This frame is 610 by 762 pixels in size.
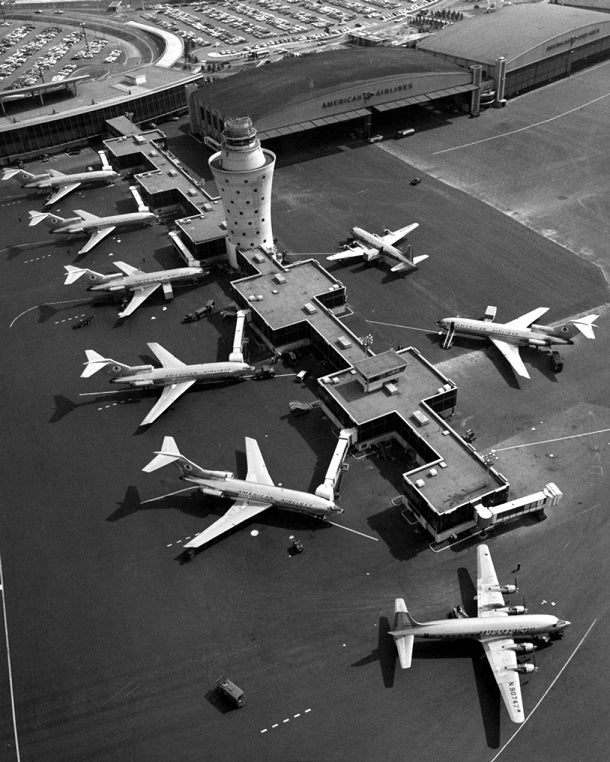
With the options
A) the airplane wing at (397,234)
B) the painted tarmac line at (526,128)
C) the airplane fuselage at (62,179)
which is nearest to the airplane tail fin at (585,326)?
the airplane wing at (397,234)

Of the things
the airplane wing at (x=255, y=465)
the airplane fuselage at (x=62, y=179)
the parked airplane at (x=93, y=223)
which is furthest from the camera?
the airplane fuselage at (x=62, y=179)

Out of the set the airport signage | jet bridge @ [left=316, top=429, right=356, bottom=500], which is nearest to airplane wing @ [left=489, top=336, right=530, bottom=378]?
jet bridge @ [left=316, top=429, right=356, bottom=500]

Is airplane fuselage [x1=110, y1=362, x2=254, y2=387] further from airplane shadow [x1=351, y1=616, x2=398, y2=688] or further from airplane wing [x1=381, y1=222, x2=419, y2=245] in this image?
airplane wing [x1=381, y1=222, x2=419, y2=245]

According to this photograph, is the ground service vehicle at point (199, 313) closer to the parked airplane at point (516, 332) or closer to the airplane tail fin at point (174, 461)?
the airplane tail fin at point (174, 461)

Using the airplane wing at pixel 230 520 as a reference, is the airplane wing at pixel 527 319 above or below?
above

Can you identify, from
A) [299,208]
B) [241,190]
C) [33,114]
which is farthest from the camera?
[33,114]

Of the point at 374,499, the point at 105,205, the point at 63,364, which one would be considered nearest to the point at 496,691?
the point at 374,499

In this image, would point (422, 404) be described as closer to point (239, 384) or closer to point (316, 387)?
point (316, 387)
